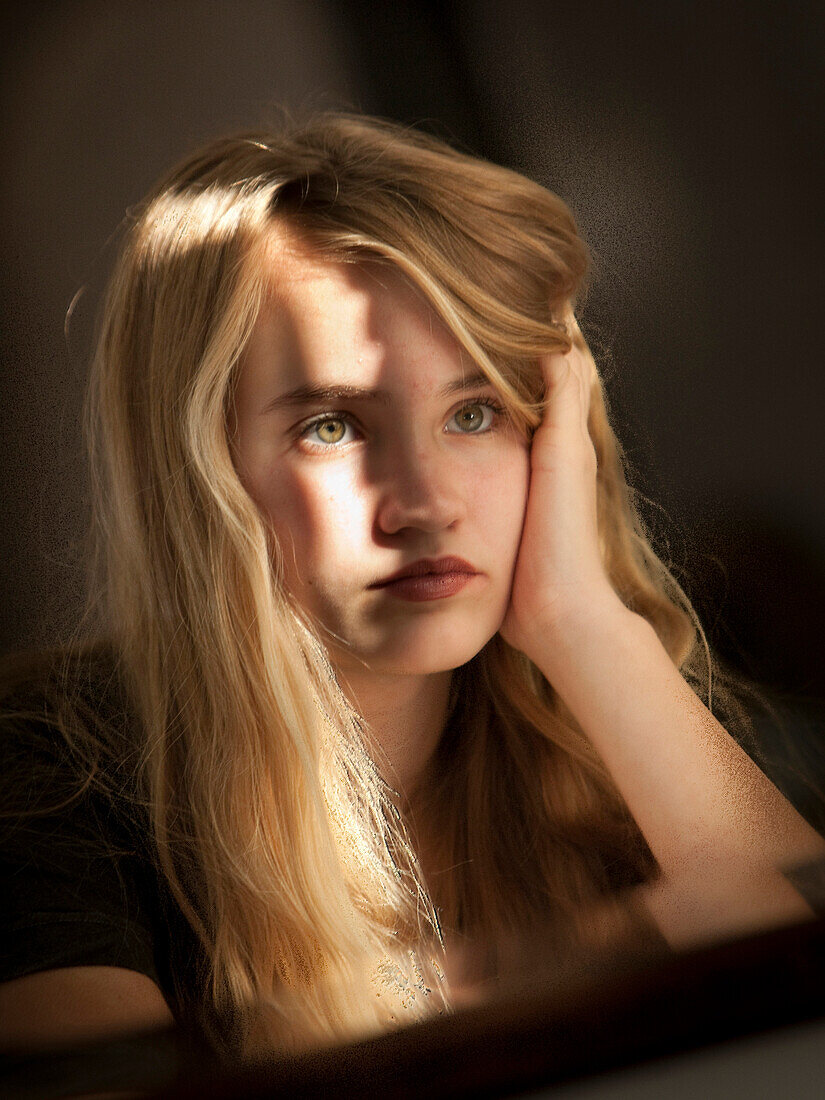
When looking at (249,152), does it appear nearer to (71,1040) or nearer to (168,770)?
(168,770)

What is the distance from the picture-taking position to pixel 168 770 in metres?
0.50

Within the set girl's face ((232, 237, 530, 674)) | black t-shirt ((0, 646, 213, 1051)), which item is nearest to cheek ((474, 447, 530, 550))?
girl's face ((232, 237, 530, 674))

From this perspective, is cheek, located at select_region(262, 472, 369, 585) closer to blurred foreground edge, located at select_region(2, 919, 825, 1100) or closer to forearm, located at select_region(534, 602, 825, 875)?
forearm, located at select_region(534, 602, 825, 875)

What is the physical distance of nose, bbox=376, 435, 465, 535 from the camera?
496 mm

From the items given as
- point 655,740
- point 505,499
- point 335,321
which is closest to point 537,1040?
point 655,740

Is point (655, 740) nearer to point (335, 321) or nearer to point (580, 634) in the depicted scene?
point (580, 634)

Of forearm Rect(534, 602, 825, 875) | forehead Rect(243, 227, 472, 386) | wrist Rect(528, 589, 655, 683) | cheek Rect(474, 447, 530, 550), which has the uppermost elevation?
forehead Rect(243, 227, 472, 386)

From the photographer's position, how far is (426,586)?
51cm

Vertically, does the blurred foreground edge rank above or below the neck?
below

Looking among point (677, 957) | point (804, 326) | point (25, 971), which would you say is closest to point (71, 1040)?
point (25, 971)

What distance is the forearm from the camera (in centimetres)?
54

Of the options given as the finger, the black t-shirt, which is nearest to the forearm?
the finger

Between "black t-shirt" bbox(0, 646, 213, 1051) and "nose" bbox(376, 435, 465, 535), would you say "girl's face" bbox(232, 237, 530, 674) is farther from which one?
"black t-shirt" bbox(0, 646, 213, 1051)

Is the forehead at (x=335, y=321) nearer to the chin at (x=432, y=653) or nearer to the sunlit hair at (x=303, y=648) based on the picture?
the sunlit hair at (x=303, y=648)
